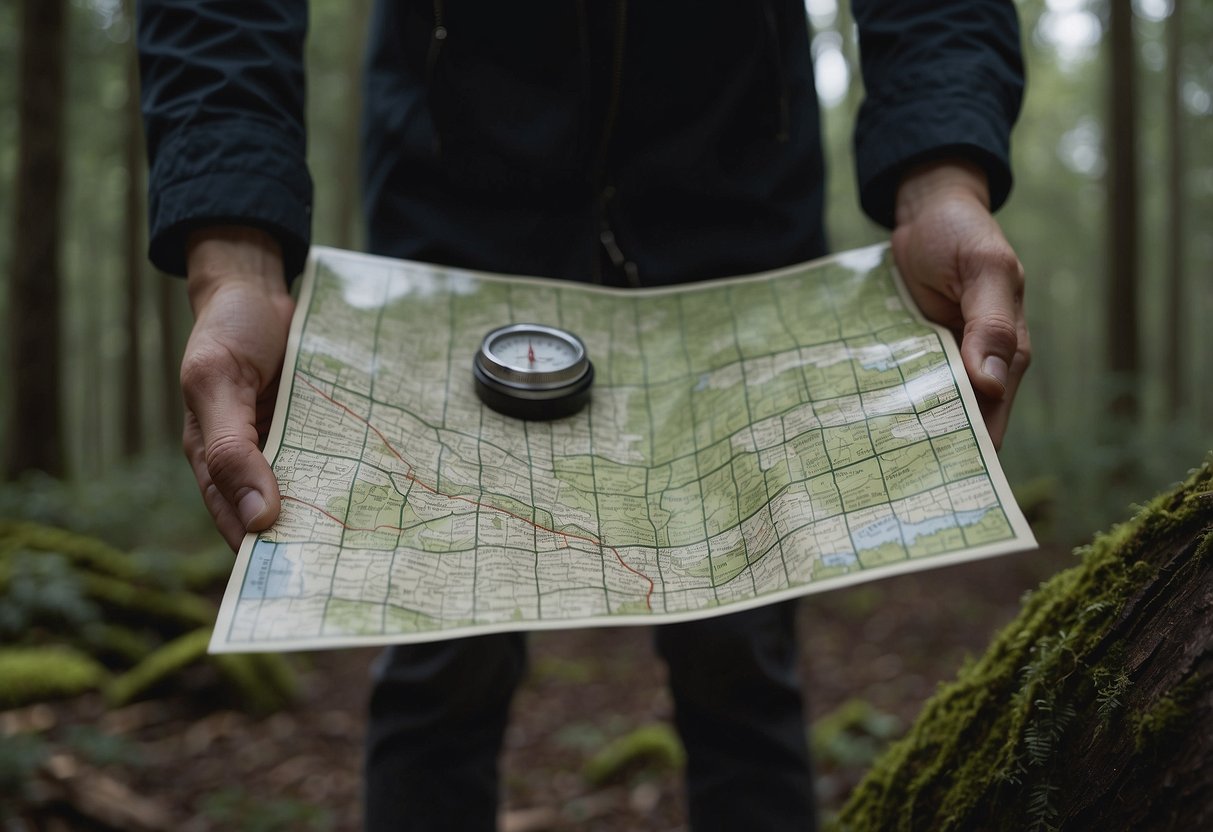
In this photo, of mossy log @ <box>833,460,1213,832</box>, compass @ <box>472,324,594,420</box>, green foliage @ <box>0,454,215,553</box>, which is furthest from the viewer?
green foliage @ <box>0,454,215,553</box>

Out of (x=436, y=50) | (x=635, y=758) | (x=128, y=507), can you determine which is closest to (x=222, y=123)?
(x=436, y=50)

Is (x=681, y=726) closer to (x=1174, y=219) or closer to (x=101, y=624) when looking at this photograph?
(x=101, y=624)

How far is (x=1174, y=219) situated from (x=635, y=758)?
1599 centimetres

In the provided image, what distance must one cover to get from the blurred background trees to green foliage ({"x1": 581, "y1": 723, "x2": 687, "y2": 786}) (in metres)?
3.87

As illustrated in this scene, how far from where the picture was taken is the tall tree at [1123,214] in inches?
340

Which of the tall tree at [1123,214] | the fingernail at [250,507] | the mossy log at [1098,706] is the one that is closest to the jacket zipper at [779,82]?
the mossy log at [1098,706]

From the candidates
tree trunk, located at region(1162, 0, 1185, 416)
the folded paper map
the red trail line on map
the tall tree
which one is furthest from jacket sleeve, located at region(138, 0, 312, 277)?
tree trunk, located at region(1162, 0, 1185, 416)

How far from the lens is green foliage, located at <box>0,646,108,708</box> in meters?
4.09

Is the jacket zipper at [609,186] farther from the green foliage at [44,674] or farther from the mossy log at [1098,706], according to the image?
the green foliage at [44,674]

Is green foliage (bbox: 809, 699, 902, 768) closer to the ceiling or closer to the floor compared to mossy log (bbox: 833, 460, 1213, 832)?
closer to the ceiling

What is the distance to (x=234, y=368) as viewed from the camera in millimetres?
1511

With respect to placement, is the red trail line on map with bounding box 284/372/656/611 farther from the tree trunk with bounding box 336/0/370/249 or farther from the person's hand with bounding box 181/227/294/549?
the tree trunk with bounding box 336/0/370/249

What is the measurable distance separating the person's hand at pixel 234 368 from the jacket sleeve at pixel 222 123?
2.4 inches

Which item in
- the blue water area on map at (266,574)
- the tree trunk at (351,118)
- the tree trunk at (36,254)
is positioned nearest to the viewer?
the blue water area on map at (266,574)
